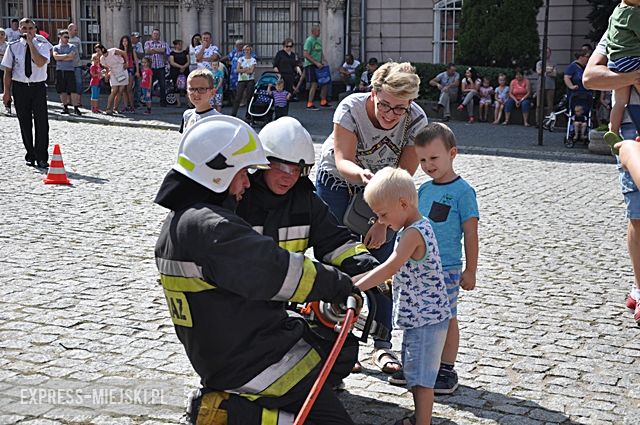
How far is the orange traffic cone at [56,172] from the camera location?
1204 centimetres

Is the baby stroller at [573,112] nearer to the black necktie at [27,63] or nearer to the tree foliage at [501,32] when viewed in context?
the tree foliage at [501,32]

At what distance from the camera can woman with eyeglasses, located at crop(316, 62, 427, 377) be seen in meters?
5.31

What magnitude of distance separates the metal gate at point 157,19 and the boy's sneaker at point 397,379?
26775 mm

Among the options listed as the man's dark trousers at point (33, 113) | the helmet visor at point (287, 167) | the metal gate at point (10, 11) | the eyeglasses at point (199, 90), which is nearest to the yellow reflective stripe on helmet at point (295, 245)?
the helmet visor at point (287, 167)

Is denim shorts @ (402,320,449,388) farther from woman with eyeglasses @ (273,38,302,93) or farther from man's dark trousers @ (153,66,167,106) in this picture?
man's dark trousers @ (153,66,167,106)

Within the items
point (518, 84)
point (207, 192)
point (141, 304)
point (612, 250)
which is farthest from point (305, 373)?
point (518, 84)

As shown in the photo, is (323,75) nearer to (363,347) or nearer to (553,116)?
(553,116)

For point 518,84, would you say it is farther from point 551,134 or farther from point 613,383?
point 613,383

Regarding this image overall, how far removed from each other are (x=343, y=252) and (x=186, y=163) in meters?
1.16

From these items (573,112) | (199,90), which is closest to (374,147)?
(199,90)

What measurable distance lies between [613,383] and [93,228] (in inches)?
217

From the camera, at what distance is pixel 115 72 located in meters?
22.4

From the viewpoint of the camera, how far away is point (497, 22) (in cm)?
2389

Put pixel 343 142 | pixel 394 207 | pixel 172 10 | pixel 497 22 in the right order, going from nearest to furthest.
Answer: pixel 394 207 → pixel 343 142 → pixel 497 22 → pixel 172 10
